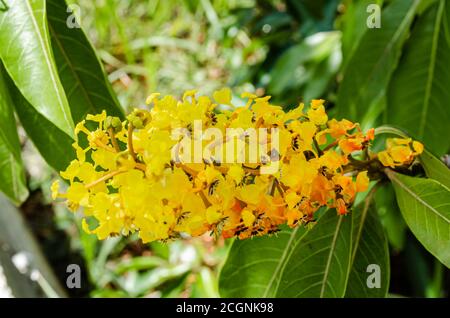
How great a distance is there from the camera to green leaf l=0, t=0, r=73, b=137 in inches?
29.5

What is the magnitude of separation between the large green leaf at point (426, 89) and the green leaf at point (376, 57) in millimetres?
30

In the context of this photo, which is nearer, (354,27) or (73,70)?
(73,70)

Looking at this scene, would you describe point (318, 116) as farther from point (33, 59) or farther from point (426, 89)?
point (426, 89)

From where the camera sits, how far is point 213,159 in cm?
66

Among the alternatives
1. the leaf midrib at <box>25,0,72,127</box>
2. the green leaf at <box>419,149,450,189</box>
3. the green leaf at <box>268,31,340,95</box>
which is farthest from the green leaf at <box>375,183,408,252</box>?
the leaf midrib at <box>25,0,72,127</box>

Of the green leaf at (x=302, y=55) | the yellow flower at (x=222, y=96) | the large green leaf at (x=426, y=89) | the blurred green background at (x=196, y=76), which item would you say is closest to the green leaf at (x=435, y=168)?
the yellow flower at (x=222, y=96)

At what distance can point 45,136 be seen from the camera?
36.2 inches

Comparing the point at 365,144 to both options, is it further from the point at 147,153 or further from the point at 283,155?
the point at 147,153

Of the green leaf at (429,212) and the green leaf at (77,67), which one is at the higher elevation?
the green leaf at (77,67)

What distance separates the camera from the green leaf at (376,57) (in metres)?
1.22

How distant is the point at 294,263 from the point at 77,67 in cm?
45

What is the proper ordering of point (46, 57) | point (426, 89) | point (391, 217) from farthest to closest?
1. point (391, 217)
2. point (426, 89)
3. point (46, 57)

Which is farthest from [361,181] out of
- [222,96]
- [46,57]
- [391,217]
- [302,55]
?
[302,55]

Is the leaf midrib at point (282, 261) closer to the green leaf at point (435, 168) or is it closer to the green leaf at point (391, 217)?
the green leaf at point (435, 168)
